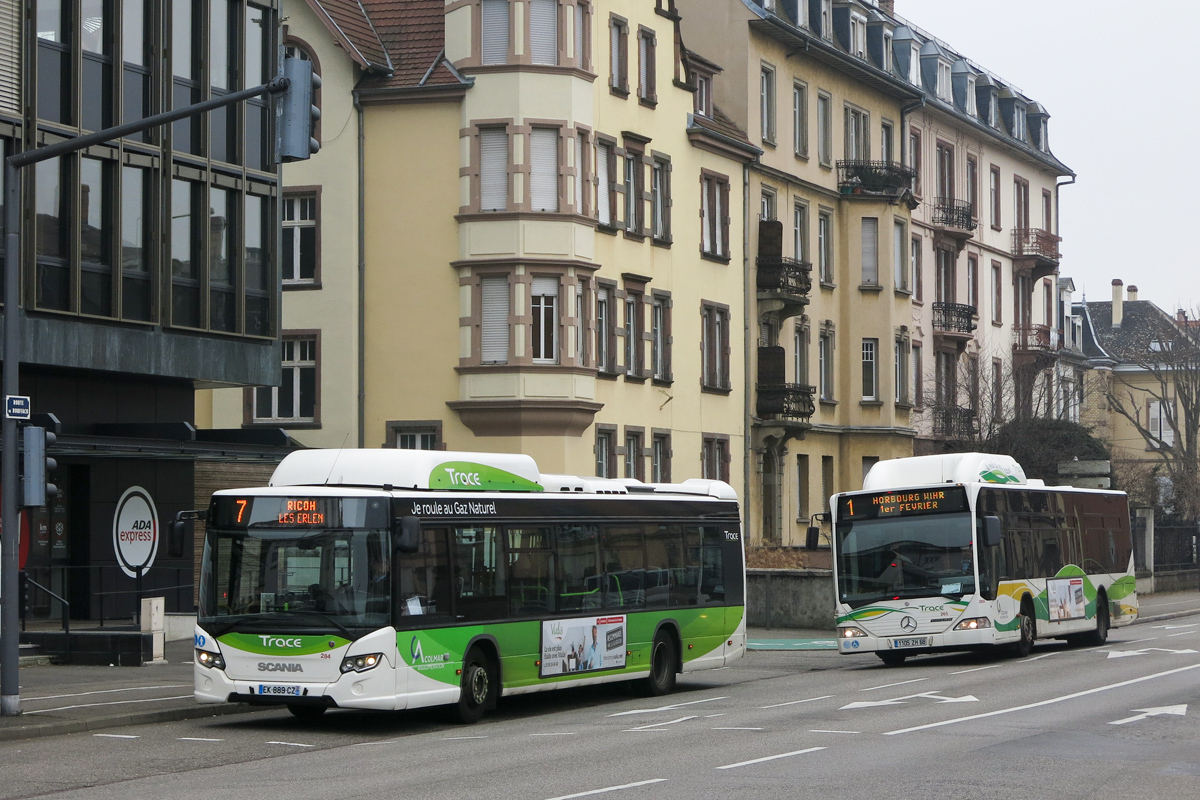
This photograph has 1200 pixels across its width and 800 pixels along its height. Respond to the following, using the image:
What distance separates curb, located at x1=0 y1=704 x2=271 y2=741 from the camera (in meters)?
17.9

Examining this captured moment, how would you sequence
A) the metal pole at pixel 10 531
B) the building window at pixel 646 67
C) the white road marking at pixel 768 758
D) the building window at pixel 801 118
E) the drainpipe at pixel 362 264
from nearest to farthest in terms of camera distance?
the white road marking at pixel 768 758
the metal pole at pixel 10 531
the drainpipe at pixel 362 264
the building window at pixel 646 67
the building window at pixel 801 118

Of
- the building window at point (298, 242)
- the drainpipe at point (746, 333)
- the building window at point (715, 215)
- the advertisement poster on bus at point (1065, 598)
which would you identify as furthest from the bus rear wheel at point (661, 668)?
the drainpipe at point (746, 333)

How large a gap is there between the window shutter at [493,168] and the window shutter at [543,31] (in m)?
1.86

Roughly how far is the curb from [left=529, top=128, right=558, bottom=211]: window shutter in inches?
770

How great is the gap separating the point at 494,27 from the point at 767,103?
41.5 feet

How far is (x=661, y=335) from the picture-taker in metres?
44.5

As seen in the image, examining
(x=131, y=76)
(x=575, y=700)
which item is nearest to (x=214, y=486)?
(x=131, y=76)

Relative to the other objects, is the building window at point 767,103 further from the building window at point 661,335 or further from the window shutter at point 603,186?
the window shutter at point 603,186

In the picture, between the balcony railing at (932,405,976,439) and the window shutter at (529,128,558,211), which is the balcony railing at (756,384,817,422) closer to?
the balcony railing at (932,405,976,439)

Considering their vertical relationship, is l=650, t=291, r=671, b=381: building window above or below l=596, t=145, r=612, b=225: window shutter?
below

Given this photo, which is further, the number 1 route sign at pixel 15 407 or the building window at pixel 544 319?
the building window at pixel 544 319

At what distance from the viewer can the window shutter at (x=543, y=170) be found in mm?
39156

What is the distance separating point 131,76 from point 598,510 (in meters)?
13.4

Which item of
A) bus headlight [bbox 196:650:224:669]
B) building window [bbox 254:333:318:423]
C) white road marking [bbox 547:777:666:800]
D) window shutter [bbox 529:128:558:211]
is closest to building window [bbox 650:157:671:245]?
window shutter [bbox 529:128:558:211]
